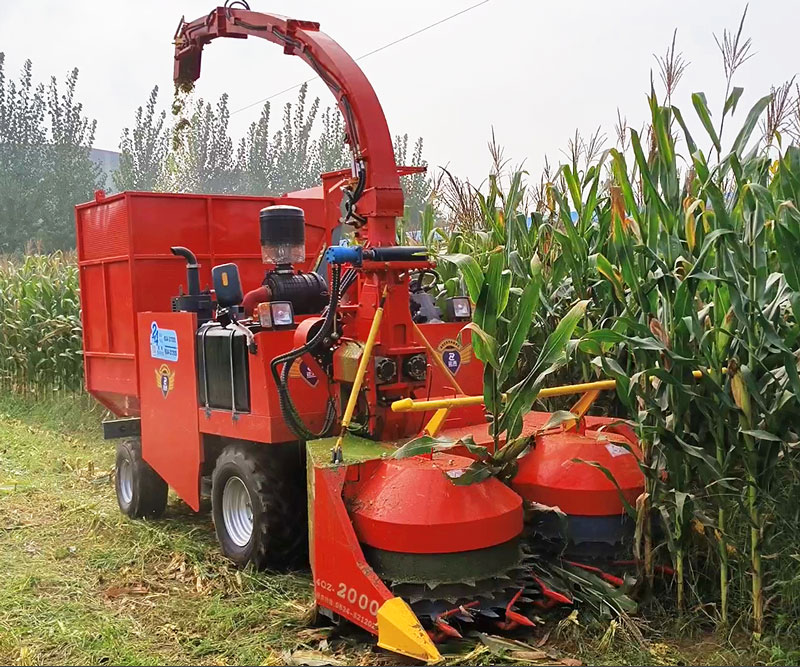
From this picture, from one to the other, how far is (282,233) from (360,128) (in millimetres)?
788

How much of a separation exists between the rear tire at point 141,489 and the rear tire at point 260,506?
1.21 metres

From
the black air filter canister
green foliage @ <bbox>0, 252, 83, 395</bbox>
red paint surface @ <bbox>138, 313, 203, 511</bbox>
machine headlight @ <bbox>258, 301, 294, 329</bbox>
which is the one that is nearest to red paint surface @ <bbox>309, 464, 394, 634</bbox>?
machine headlight @ <bbox>258, 301, 294, 329</bbox>

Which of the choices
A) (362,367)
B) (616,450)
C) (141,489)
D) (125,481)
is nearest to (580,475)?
(616,450)

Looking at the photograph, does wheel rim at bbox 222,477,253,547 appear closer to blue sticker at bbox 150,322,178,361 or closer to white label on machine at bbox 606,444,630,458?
blue sticker at bbox 150,322,178,361

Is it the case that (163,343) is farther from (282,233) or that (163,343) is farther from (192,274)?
(282,233)

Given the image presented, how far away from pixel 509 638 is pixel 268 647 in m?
1.01

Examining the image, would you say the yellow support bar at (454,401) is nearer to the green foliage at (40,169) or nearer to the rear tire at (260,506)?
the rear tire at (260,506)

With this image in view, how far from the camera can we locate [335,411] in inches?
169

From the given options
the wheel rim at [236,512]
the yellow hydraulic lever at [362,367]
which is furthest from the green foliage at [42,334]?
the yellow hydraulic lever at [362,367]

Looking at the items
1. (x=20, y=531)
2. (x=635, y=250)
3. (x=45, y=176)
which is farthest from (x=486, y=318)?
(x=45, y=176)

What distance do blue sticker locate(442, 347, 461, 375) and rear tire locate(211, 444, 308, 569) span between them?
3.21 ft

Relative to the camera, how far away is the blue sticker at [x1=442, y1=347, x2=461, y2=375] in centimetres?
455

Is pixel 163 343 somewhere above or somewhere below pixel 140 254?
below

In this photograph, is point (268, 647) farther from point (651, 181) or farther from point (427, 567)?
point (651, 181)
